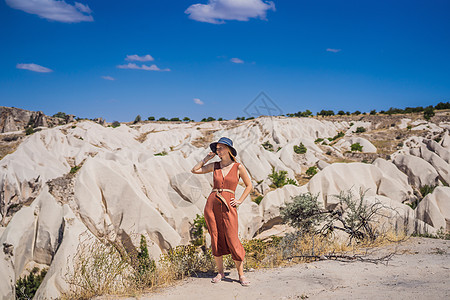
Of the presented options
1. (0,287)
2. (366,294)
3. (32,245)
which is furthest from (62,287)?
(366,294)

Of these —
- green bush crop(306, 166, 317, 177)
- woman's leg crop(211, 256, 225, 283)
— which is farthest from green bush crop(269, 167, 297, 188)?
woman's leg crop(211, 256, 225, 283)

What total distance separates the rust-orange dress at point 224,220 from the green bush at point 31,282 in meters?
7.96

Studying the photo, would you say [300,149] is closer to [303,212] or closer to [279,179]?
[279,179]

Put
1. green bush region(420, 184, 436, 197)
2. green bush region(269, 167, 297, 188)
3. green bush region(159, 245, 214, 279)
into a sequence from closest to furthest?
green bush region(159, 245, 214, 279), green bush region(420, 184, 436, 197), green bush region(269, 167, 297, 188)

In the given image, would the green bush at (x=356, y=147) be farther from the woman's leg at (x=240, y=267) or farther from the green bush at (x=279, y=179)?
the woman's leg at (x=240, y=267)

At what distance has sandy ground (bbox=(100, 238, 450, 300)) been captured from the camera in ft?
12.4

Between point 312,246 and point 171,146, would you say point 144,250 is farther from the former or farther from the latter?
point 171,146

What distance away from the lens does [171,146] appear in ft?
162

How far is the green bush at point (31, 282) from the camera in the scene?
31.5 feet

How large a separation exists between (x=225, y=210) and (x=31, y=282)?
879 centimetres

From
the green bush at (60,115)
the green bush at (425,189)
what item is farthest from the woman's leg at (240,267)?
the green bush at (60,115)

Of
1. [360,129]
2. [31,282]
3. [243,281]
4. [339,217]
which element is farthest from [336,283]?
[360,129]

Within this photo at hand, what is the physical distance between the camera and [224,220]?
4.63m

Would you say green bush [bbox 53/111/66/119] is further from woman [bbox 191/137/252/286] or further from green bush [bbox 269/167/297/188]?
woman [bbox 191/137/252/286]
